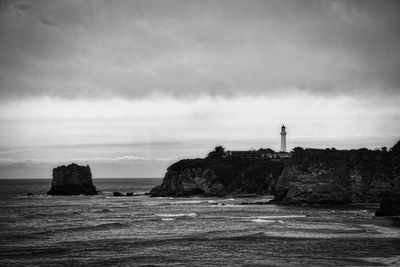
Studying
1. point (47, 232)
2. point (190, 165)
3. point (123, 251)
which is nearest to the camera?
point (123, 251)

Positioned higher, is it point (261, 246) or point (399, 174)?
point (399, 174)

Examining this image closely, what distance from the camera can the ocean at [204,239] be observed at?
35.2 meters

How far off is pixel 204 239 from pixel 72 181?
9413 cm

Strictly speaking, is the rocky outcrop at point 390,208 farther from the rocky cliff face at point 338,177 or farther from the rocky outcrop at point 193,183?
the rocky outcrop at point 193,183

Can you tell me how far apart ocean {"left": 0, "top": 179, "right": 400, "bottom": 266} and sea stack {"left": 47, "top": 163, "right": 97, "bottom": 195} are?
6123cm

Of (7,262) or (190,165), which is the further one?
(190,165)

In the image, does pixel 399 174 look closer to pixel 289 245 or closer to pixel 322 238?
pixel 322 238

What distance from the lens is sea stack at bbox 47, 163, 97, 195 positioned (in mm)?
129625

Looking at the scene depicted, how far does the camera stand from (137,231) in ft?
170

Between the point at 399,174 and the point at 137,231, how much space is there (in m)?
43.3

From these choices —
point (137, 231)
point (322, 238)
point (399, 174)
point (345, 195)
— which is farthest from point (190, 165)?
point (322, 238)

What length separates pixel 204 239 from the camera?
4531 cm

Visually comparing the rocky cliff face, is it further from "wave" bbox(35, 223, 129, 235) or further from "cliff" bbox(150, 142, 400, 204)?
"wave" bbox(35, 223, 129, 235)

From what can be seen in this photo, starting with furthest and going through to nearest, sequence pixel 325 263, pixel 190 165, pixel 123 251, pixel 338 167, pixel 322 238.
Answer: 1. pixel 190 165
2. pixel 338 167
3. pixel 322 238
4. pixel 123 251
5. pixel 325 263
